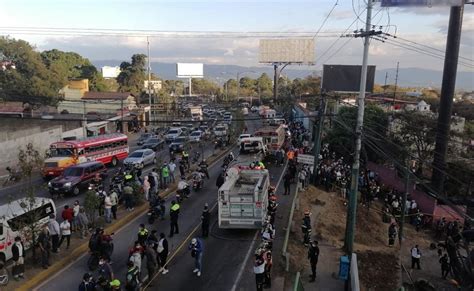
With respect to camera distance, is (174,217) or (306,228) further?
(306,228)

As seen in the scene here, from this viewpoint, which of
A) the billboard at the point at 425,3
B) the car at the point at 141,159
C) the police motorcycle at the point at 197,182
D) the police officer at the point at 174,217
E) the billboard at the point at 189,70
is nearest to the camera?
the police officer at the point at 174,217

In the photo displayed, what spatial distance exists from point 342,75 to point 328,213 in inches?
595

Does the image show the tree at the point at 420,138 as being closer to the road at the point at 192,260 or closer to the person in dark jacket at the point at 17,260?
the road at the point at 192,260

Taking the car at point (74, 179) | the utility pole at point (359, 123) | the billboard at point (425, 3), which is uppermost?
the billboard at point (425, 3)

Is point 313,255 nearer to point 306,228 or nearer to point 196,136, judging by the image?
point 306,228

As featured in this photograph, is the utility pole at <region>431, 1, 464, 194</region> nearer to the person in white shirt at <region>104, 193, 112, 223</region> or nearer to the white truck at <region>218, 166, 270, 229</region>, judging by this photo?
the white truck at <region>218, 166, 270, 229</region>

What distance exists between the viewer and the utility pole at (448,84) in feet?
121

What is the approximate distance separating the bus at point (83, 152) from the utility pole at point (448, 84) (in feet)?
86.5

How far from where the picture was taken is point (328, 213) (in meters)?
27.1

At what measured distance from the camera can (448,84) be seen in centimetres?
3794

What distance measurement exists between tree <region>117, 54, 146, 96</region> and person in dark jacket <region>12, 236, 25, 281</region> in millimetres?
95031

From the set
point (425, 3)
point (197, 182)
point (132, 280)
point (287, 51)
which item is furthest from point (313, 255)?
point (287, 51)

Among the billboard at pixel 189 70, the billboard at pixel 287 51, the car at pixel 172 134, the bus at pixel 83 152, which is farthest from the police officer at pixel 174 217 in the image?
the billboard at pixel 189 70

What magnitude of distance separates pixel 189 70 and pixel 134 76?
226 ft
